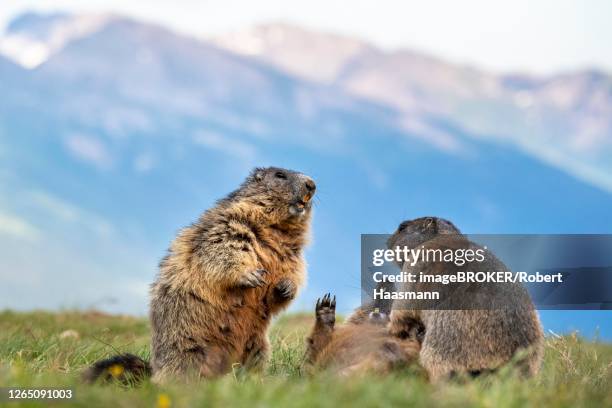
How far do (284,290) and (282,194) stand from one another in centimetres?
102

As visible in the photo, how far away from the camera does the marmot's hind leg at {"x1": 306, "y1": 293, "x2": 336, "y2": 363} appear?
750 cm

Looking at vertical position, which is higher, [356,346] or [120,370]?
[356,346]

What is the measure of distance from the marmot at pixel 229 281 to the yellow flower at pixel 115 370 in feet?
1.03

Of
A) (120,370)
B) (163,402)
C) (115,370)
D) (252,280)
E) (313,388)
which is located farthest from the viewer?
(252,280)

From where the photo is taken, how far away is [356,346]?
7.17 metres

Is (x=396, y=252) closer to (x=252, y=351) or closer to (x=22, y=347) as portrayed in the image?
(x=252, y=351)

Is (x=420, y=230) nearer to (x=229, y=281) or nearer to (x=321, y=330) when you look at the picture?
(x=321, y=330)

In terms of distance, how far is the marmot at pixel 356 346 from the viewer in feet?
22.5

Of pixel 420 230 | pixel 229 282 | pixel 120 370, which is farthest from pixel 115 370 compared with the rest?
pixel 420 230

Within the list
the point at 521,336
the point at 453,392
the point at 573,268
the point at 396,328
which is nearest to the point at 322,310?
the point at 396,328

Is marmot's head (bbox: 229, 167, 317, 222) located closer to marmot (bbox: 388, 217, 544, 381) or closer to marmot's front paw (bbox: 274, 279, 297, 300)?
marmot's front paw (bbox: 274, 279, 297, 300)

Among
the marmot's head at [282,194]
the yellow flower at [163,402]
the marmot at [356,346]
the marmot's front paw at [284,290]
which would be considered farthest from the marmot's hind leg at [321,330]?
the yellow flower at [163,402]

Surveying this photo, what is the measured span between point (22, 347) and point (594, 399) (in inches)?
248

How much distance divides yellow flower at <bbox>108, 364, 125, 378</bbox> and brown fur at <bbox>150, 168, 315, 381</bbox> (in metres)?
0.31
